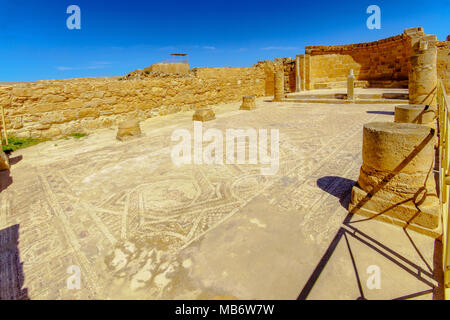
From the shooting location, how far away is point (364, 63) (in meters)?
18.0

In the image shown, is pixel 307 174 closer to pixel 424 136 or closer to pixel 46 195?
pixel 424 136

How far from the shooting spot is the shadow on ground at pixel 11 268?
1.99 m

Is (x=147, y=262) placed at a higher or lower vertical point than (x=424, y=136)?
lower

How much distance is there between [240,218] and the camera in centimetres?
287

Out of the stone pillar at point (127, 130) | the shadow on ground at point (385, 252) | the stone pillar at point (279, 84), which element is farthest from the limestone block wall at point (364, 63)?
the shadow on ground at point (385, 252)

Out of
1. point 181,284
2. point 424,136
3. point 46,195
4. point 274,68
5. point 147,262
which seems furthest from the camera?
point 274,68

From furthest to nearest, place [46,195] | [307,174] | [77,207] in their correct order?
1. [307,174]
2. [46,195]
3. [77,207]

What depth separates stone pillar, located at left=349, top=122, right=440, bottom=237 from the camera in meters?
2.50

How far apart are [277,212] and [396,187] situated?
126 cm

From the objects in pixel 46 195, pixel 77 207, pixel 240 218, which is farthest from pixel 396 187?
pixel 46 195

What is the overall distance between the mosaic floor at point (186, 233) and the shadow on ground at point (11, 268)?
0.01 metres

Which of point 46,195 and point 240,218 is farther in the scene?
point 46,195

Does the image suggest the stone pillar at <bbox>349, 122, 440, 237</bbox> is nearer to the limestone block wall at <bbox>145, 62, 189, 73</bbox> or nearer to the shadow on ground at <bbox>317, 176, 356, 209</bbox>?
the shadow on ground at <bbox>317, 176, 356, 209</bbox>
